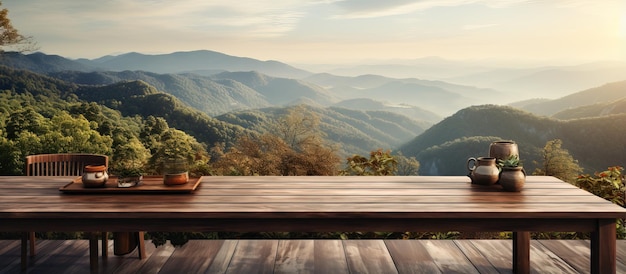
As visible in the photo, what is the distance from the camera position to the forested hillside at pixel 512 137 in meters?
17.5

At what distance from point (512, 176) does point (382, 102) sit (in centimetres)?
2230

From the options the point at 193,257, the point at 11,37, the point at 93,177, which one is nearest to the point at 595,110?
the point at 11,37

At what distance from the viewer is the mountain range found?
14521mm

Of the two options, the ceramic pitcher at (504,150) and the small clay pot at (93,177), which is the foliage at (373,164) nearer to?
the ceramic pitcher at (504,150)

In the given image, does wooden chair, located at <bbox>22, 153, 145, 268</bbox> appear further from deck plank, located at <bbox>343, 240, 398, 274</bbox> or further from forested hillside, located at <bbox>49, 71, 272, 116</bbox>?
forested hillside, located at <bbox>49, 71, 272, 116</bbox>

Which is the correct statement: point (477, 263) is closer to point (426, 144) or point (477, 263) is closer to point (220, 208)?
point (220, 208)

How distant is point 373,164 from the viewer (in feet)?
14.8

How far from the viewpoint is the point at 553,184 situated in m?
2.82

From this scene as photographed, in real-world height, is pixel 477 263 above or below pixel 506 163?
below

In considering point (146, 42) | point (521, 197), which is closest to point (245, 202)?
point (521, 197)

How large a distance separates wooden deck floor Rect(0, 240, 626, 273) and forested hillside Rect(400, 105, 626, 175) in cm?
1357

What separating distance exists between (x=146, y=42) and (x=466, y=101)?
15769 mm

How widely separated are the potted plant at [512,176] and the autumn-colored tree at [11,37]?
9.83m

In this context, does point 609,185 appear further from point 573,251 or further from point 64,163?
point 64,163
